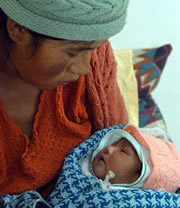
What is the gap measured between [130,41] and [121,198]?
4.37 ft

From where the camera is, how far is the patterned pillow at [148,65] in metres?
1.73

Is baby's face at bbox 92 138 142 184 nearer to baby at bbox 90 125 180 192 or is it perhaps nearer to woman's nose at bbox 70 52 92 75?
baby at bbox 90 125 180 192

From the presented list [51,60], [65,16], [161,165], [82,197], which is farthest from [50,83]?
[161,165]

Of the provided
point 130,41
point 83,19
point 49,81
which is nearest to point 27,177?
point 49,81

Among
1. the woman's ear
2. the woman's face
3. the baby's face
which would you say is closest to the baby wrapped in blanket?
the baby's face

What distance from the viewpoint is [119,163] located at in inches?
44.8

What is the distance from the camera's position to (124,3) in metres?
0.78

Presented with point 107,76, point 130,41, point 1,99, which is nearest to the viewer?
point 1,99

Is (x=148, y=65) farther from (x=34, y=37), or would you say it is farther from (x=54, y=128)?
(x=34, y=37)

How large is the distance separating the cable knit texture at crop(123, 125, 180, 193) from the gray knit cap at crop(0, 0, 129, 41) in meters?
0.55

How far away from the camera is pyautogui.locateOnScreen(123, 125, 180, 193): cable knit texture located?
1145 millimetres

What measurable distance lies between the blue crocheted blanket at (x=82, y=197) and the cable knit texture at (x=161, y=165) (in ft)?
0.30

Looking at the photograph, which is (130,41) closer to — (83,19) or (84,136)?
(84,136)

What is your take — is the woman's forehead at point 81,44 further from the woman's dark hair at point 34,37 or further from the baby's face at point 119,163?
the baby's face at point 119,163
